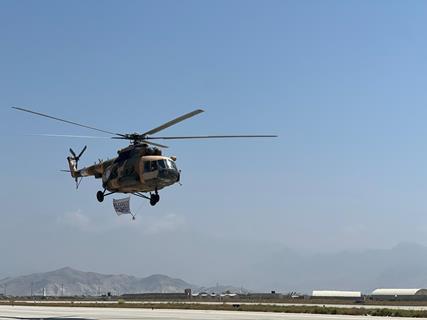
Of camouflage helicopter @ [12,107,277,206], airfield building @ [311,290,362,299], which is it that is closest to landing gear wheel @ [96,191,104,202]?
camouflage helicopter @ [12,107,277,206]

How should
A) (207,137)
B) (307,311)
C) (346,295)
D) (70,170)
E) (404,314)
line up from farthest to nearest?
(346,295)
(307,311)
(70,170)
(404,314)
(207,137)

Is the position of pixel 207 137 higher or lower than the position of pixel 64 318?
higher

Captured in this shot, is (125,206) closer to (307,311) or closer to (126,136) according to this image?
(126,136)

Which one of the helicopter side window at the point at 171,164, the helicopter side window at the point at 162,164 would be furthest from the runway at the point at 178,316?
the helicopter side window at the point at 162,164

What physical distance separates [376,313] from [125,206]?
2559cm

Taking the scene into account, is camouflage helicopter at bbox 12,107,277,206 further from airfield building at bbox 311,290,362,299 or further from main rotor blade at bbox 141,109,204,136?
airfield building at bbox 311,290,362,299

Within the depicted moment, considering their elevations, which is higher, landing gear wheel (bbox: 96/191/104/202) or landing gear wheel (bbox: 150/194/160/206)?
landing gear wheel (bbox: 96/191/104/202)

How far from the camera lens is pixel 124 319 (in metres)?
55.8

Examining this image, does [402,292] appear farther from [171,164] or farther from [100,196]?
[171,164]

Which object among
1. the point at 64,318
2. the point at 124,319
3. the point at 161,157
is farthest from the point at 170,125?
the point at 64,318

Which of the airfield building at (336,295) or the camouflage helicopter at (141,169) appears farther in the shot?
the airfield building at (336,295)

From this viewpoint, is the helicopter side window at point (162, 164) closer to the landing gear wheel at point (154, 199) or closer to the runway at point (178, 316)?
the landing gear wheel at point (154, 199)

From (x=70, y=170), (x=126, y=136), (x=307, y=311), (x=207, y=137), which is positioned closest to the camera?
(x=207, y=137)

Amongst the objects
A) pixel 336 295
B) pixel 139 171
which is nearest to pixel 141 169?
pixel 139 171
